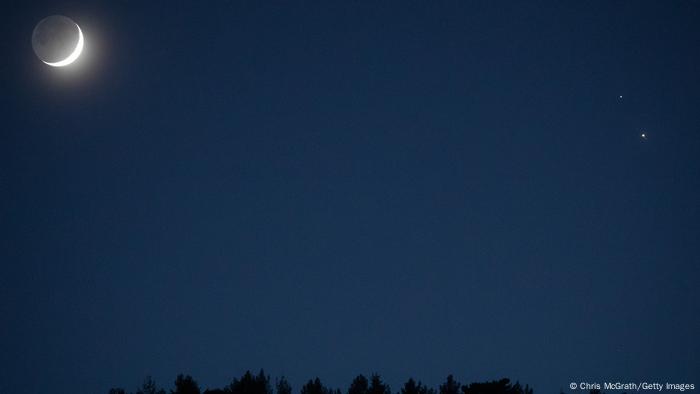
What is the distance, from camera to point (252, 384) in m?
42.4

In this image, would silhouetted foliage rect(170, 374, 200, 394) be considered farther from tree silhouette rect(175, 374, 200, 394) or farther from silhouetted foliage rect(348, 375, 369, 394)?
silhouetted foliage rect(348, 375, 369, 394)

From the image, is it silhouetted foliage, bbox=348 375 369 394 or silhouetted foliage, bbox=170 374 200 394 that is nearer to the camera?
silhouetted foliage, bbox=170 374 200 394

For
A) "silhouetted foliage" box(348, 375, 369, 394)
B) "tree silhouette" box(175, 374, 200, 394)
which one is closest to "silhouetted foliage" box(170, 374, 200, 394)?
"tree silhouette" box(175, 374, 200, 394)

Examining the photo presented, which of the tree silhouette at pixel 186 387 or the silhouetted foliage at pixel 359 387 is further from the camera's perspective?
the silhouetted foliage at pixel 359 387

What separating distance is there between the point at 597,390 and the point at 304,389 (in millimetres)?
28540

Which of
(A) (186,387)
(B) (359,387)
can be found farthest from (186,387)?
(B) (359,387)

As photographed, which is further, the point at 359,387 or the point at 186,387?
the point at 359,387

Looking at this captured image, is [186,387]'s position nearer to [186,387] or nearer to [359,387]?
[186,387]

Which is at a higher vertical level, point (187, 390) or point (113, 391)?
point (113, 391)

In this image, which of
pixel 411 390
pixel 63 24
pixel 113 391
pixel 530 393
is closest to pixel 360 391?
pixel 411 390

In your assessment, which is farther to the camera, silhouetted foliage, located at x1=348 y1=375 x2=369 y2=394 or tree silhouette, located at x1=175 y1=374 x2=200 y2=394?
silhouetted foliage, located at x1=348 y1=375 x2=369 y2=394

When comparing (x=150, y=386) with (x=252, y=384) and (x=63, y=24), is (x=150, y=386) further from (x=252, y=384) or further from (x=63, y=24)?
(x=63, y=24)

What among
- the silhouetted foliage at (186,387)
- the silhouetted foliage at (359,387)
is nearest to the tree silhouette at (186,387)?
the silhouetted foliage at (186,387)

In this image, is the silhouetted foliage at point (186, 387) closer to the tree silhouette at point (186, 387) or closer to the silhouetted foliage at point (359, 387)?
the tree silhouette at point (186, 387)
